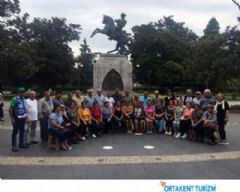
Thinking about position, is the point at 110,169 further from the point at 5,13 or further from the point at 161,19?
the point at 161,19

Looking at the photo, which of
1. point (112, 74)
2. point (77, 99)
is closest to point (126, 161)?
point (77, 99)

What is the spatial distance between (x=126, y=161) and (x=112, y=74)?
13597 millimetres

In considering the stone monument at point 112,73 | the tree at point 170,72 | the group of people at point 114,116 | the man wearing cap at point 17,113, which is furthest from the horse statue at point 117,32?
the tree at point 170,72

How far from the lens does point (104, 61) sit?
2173cm

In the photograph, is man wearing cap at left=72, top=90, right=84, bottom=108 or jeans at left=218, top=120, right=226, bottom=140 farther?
man wearing cap at left=72, top=90, right=84, bottom=108

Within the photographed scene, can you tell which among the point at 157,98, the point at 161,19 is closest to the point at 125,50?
the point at 157,98

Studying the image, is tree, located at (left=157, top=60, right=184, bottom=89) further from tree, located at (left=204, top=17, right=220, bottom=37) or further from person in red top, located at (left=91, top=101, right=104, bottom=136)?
person in red top, located at (left=91, top=101, right=104, bottom=136)

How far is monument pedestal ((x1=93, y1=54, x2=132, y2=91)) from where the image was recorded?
21.3 meters

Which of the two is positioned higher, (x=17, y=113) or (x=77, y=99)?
(x=77, y=99)

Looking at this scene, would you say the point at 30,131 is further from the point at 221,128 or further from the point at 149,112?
the point at 221,128

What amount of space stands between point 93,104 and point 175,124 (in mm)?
3123

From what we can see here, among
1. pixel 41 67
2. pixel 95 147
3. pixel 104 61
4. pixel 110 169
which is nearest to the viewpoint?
pixel 110 169


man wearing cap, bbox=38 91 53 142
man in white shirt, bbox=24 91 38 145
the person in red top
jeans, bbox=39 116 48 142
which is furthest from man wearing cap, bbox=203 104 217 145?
man in white shirt, bbox=24 91 38 145

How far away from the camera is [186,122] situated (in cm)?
1175
